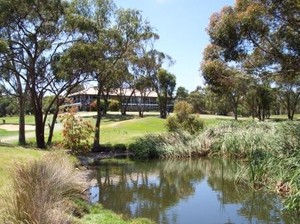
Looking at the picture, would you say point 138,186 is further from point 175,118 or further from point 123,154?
point 175,118

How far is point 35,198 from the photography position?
24.8ft

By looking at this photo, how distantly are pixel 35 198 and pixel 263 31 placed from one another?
16.9 meters

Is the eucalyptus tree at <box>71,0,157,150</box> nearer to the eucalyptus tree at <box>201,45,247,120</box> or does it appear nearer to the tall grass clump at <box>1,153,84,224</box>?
the eucalyptus tree at <box>201,45,247,120</box>

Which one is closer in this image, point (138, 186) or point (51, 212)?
point (51, 212)

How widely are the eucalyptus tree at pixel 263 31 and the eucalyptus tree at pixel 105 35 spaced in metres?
10.3

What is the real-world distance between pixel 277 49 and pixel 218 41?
3.26m

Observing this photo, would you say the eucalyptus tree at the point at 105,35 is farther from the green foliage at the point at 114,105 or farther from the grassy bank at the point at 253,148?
the green foliage at the point at 114,105

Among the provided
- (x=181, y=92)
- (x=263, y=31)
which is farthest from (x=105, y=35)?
(x=181, y=92)

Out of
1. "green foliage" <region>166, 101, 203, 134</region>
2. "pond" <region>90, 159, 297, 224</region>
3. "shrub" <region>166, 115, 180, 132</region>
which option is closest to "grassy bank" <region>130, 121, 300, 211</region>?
"pond" <region>90, 159, 297, 224</region>

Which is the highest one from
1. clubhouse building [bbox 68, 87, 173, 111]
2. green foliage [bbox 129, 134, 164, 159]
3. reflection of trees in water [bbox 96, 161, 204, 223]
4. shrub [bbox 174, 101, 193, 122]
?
clubhouse building [bbox 68, 87, 173, 111]

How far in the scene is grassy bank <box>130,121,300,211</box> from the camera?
51.5 feet

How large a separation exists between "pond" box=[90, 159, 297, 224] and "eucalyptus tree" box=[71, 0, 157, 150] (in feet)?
30.1

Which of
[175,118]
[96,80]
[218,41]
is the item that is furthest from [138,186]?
[175,118]

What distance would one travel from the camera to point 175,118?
37.8m
